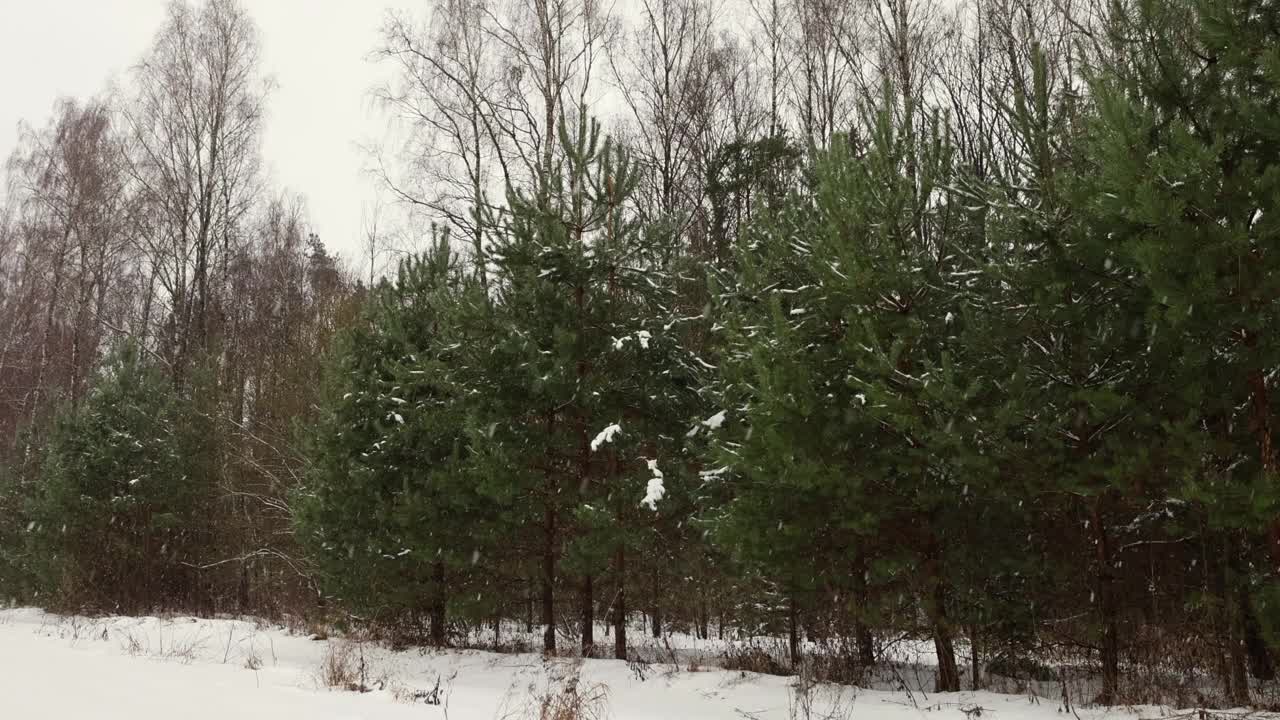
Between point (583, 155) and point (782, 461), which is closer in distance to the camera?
point (782, 461)

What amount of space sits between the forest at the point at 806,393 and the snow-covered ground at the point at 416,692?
847 millimetres

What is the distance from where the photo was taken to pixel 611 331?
34.7ft

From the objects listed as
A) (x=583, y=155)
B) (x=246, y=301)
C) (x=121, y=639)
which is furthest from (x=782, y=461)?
(x=246, y=301)

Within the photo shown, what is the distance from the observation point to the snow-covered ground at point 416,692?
562 cm

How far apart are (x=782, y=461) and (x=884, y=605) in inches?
77.6

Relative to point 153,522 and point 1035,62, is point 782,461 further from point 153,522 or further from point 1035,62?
point 153,522

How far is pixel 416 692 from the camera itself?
7832mm

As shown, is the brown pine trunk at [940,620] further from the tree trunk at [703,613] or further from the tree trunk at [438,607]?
the tree trunk at [438,607]

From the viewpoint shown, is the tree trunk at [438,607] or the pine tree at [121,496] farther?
the pine tree at [121,496]

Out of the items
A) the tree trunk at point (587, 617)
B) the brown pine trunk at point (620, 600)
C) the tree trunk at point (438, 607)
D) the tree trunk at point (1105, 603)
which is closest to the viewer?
the tree trunk at point (1105, 603)

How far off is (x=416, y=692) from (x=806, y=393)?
4690mm

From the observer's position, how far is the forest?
238 inches

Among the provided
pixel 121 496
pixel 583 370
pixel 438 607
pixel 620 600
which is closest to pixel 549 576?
pixel 620 600

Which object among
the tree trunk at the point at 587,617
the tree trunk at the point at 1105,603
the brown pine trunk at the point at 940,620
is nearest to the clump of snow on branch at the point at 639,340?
the tree trunk at the point at 587,617
